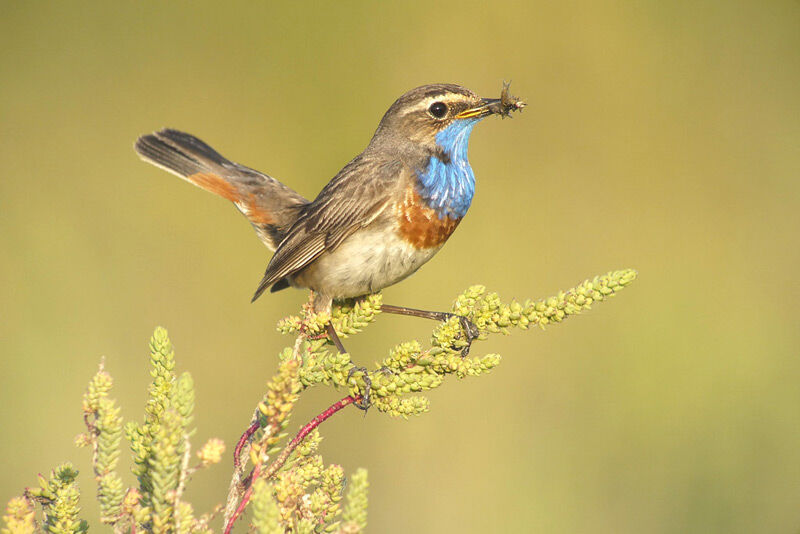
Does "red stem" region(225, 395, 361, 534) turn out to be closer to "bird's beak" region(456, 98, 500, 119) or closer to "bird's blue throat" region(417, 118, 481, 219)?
"bird's blue throat" region(417, 118, 481, 219)

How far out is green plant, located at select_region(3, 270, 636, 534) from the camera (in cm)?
180

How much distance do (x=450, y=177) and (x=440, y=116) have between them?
32cm

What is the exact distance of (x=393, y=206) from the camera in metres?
3.81

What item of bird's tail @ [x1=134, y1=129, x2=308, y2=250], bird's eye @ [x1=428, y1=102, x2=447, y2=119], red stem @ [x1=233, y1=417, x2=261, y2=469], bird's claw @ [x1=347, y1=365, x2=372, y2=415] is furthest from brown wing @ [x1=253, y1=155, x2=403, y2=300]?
red stem @ [x1=233, y1=417, x2=261, y2=469]

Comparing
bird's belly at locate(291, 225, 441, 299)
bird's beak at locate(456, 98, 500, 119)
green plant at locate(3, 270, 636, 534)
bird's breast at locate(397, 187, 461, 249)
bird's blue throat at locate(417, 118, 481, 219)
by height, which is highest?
bird's beak at locate(456, 98, 500, 119)

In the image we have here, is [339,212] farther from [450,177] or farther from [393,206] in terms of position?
[450,177]

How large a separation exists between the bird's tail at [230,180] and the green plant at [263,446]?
199cm

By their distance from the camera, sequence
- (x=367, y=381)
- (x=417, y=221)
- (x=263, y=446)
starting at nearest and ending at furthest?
1. (x=263, y=446)
2. (x=367, y=381)
3. (x=417, y=221)

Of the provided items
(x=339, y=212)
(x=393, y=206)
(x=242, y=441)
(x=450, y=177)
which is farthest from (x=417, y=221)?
(x=242, y=441)

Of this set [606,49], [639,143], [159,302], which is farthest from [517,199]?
[159,302]

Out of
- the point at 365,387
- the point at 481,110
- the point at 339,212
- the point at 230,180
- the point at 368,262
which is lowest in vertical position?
the point at 365,387

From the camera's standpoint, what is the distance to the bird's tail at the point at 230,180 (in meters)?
4.50

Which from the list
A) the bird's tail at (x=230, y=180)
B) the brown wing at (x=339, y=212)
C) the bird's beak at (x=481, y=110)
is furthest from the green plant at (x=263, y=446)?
the bird's tail at (x=230, y=180)

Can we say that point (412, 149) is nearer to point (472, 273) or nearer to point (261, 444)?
point (472, 273)
